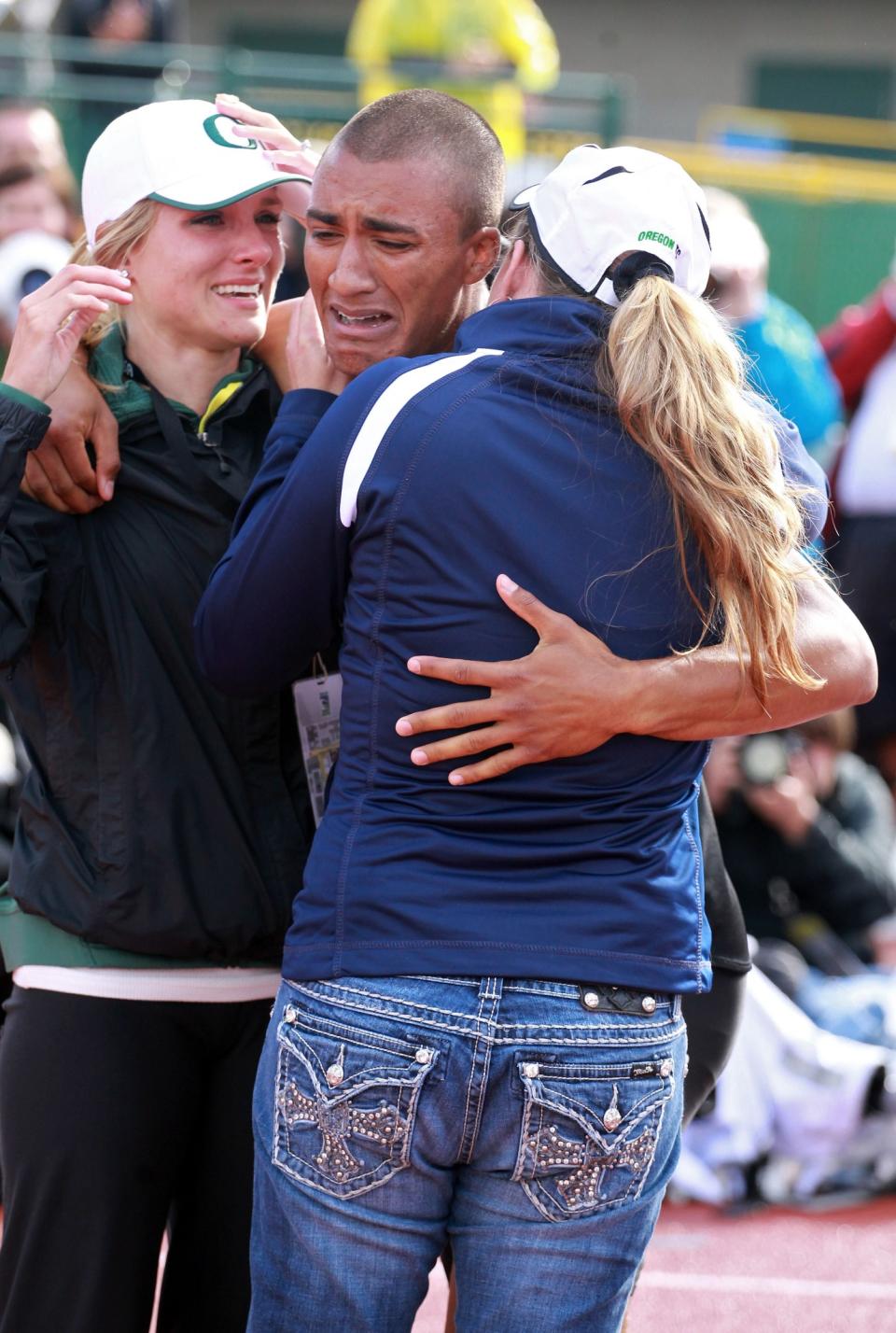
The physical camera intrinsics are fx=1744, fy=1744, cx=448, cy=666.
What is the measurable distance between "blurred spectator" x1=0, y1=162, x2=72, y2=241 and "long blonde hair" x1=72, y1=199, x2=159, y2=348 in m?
3.12

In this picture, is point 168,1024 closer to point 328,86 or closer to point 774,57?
point 328,86

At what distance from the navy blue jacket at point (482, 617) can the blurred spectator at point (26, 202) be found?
3.88 meters

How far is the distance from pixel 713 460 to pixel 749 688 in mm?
296

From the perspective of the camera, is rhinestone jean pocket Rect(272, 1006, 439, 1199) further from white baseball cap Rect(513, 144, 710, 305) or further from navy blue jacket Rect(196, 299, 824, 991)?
white baseball cap Rect(513, 144, 710, 305)

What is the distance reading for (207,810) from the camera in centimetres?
254

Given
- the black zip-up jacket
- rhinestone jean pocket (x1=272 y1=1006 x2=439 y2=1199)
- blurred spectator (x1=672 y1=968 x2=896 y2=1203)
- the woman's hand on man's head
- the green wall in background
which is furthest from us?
the green wall in background

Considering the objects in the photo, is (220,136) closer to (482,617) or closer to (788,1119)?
(482,617)

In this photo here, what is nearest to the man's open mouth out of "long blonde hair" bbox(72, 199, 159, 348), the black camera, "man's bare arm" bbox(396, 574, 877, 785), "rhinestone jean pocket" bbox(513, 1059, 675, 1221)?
"long blonde hair" bbox(72, 199, 159, 348)

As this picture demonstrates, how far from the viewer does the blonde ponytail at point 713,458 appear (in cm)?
202

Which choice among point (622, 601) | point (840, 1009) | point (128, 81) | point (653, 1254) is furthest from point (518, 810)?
point (128, 81)

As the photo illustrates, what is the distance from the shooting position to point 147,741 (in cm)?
251

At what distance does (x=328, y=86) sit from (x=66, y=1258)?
22.6 ft

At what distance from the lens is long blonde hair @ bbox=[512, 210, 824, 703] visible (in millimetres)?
2020

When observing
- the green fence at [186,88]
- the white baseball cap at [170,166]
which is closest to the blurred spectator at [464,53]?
the green fence at [186,88]
